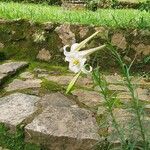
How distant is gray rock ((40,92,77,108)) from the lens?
441cm

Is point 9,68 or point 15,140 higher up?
point 9,68

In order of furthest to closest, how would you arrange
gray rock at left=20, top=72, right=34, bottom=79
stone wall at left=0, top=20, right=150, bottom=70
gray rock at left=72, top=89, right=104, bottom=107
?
stone wall at left=0, top=20, right=150, bottom=70
gray rock at left=20, top=72, right=34, bottom=79
gray rock at left=72, top=89, right=104, bottom=107

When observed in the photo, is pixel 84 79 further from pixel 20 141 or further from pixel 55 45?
pixel 20 141

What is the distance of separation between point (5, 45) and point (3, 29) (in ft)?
0.59

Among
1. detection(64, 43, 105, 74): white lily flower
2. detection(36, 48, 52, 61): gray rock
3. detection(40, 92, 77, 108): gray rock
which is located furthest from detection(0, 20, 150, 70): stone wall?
detection(64, 43, 105, 74): white lily flower

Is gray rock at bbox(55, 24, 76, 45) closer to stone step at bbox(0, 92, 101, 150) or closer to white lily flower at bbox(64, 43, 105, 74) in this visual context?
stone step at bbox(0, 92, 101, 150)

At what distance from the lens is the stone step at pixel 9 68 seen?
16.6 ft

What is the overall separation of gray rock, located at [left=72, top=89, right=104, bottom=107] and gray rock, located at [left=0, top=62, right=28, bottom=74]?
769 mm

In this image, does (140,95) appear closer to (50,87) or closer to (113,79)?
(113,79)

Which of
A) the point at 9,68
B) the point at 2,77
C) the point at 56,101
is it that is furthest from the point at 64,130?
the point at 9,68

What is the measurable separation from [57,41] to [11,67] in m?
0.60

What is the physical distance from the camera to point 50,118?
13.6 feet

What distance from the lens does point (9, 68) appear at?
5266mm

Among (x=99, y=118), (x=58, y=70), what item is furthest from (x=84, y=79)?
(x=99, y=118)
